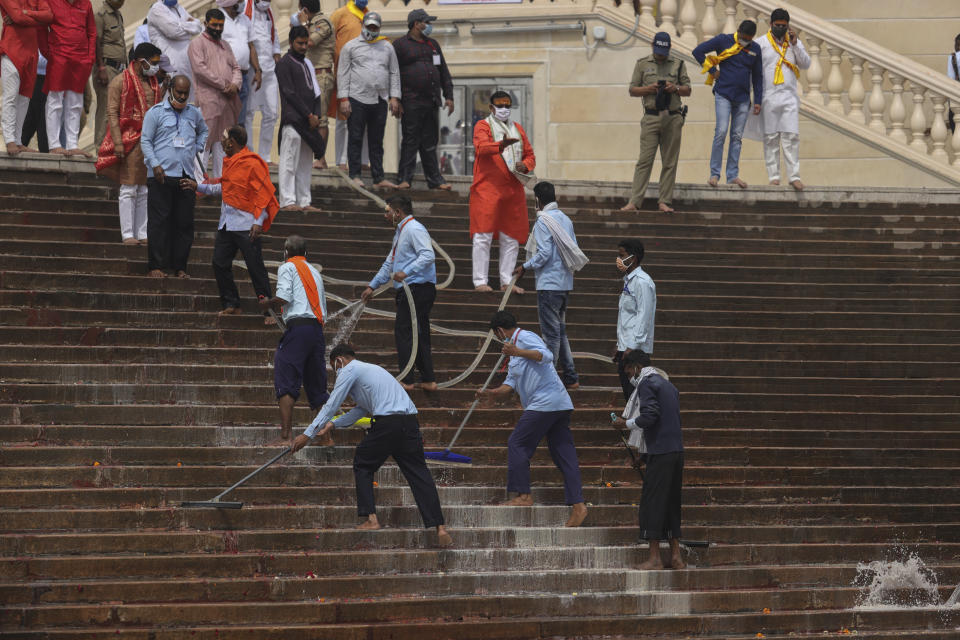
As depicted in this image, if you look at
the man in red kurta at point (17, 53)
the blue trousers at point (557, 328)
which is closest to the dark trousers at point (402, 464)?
the blue trousers at point (557, 328)

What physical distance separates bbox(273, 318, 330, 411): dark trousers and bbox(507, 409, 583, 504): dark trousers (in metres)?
1.59

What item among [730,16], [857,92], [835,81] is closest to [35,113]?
[730,16]

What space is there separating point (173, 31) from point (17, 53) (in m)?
1.56

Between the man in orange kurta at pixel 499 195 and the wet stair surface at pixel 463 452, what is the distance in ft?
1.33

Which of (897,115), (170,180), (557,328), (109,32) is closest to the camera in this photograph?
(557,328)

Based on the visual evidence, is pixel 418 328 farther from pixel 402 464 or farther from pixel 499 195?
pixel 499 195

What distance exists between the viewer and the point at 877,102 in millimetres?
19016

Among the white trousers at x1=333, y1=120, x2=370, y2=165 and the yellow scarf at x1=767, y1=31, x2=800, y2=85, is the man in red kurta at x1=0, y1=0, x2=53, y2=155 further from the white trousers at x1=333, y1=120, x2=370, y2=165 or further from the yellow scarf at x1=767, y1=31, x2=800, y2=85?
the yellow scarf at x1=767, y1=31, x2=800, y2=85

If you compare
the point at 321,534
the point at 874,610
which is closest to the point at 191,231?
the point at 321,534

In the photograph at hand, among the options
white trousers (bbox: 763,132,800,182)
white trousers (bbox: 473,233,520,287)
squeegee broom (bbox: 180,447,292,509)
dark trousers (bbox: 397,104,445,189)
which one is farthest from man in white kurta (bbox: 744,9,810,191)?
squeegee broom (bbox: 180,447,292,509)

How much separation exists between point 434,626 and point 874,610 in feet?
10.1

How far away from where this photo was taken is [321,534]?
1061 cm

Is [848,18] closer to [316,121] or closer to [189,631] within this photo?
[316,121]

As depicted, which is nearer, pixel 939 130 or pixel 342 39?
pixel 342 39
